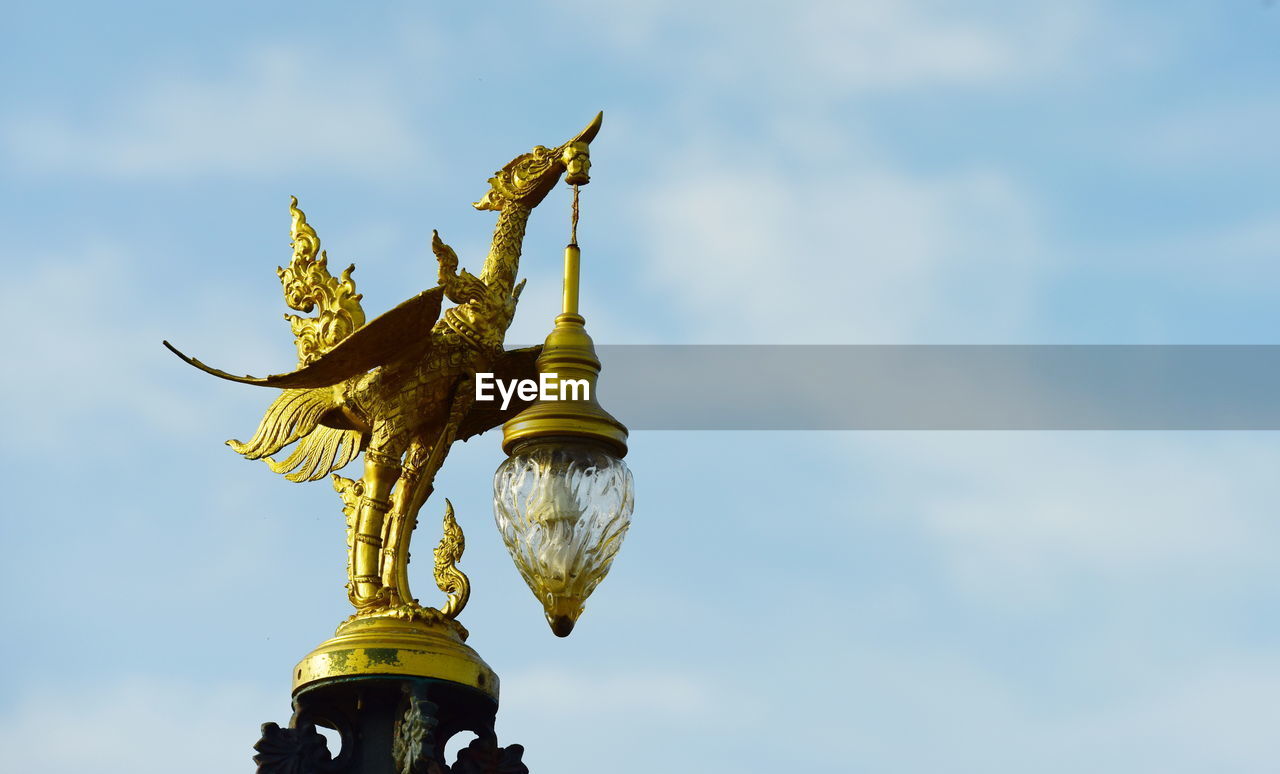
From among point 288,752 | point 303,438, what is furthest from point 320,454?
point 288,752

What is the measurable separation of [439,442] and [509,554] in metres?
0.99

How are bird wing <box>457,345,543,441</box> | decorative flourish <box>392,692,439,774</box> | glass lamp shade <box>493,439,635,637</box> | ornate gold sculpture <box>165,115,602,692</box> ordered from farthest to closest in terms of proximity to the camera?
bird wing <box>457,345,543,441</box>
ornate gold sculpture <box>165,115,602,692</box>
decorative flourish <box>392,692,439,774</box>
glass lamp shade <box>493,439,635,637</box>

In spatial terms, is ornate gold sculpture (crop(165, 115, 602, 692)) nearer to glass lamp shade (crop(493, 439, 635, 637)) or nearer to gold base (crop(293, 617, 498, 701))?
gold base (crop(293, 617, 498, 701))

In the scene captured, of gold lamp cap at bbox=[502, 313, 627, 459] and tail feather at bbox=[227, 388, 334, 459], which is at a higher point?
tail feather at bbox=[227, 388, 334, 459]

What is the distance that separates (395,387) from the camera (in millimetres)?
10992

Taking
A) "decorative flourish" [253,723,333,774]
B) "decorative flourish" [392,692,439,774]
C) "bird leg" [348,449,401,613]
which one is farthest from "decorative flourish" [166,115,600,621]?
"decorative flourish" [253,723,333,774]

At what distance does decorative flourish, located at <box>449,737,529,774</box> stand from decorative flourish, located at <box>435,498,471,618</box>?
591mm

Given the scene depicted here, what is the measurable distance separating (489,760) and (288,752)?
0.87 m

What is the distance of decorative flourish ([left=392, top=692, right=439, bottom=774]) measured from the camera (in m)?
10.4

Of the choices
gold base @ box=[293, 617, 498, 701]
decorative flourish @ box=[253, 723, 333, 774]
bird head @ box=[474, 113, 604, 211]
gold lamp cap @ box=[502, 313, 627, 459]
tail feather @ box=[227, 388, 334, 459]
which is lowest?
decorative flourish @ box=[253, 723, 333, 774]

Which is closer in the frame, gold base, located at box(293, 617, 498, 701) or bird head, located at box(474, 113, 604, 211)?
gold base, located at box(293, 617, 498, 701)

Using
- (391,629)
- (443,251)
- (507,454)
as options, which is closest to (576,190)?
(443,251)

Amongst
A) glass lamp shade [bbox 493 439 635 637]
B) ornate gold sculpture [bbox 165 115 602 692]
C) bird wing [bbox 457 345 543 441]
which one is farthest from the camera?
bird wing [bbox 457 345 543 441]

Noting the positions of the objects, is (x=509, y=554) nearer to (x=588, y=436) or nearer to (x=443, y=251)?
(x=588, y=436)
